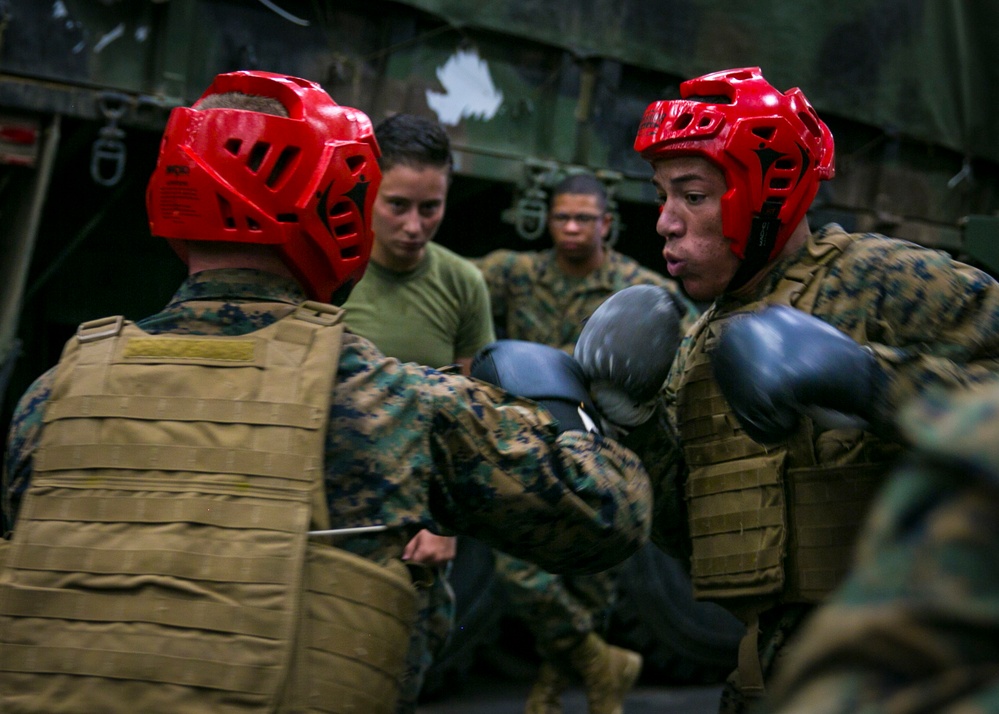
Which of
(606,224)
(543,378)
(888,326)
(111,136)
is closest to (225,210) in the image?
(543,378)

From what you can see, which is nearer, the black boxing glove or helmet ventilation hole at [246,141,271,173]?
helmet ventilation hole at [246,141,271,173]

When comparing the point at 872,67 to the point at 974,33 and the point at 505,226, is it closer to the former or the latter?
the point at 974,33

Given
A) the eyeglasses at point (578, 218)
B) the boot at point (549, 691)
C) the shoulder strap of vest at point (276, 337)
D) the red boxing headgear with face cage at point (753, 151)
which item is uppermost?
the red boxing headgear with face cage at point (753, 151)

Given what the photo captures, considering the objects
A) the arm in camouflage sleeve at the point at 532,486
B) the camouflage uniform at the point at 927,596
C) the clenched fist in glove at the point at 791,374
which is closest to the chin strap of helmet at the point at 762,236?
the clenched fist in glove at the point at 791,374

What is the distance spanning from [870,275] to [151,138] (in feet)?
10.6

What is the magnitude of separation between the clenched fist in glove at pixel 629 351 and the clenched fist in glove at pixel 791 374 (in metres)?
0.31

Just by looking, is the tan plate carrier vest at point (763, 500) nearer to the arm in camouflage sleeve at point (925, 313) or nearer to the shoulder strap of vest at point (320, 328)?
the arm in camouflage sleeve at point (925, 313)

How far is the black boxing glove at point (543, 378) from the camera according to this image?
106 inches

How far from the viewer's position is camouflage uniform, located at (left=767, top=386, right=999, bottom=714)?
889 millimetres

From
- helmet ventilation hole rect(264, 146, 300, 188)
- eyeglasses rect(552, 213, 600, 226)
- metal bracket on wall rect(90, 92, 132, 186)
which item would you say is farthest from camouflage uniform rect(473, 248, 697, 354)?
helmet ventilation hole rect(264, 146, 300, 188)

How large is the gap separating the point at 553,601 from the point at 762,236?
256 centimetres

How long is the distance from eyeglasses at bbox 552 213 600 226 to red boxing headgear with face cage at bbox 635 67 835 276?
9.04 feet

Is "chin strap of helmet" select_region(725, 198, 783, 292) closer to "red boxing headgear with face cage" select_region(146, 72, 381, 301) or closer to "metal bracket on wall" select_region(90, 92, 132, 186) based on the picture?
"red boxing headgear with face cage" select_region(146, 72, 381, 301)

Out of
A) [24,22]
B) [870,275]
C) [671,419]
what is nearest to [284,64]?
[24,22]
